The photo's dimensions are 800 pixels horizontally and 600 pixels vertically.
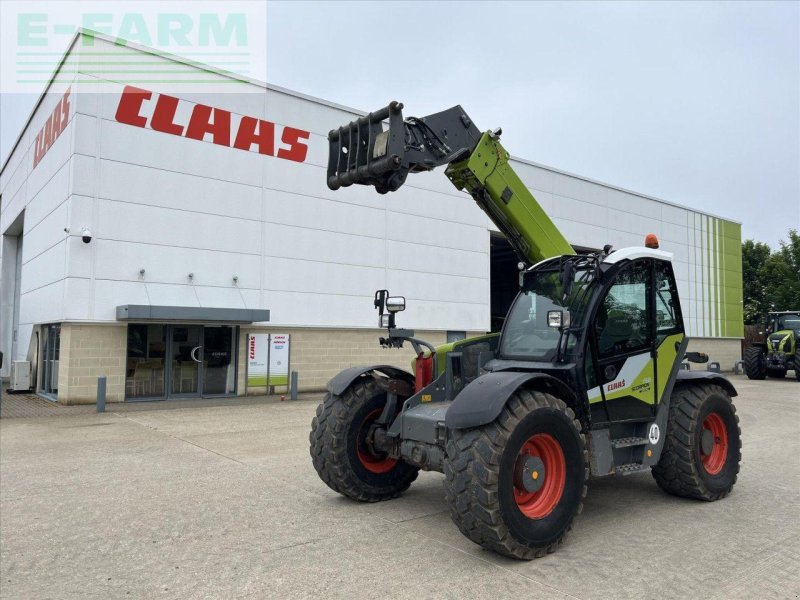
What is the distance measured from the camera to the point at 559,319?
4.54 meters

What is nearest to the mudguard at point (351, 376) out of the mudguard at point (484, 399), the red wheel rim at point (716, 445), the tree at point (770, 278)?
the mudguard at point (484, 399)

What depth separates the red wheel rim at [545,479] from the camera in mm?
4258

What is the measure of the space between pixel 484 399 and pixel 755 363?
23.0 m

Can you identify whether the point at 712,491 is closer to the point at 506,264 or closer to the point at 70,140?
the point at 70,140

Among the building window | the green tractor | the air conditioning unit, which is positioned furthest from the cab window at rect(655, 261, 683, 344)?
the green tractor

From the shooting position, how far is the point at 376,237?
1923 cm

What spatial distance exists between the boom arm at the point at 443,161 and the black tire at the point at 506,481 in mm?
1951

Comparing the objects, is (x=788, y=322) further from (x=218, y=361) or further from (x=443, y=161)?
(x=443, y=161)

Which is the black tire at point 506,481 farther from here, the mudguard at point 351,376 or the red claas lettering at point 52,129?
the red claas lettering at point 52,129

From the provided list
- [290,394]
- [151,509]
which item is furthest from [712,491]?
[290,394]

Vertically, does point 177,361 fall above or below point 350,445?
above

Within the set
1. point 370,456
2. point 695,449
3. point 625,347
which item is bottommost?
point 370,456

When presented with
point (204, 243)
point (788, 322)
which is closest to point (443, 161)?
point (204, 243)

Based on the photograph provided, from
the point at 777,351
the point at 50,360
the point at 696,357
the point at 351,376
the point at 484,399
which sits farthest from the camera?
the point at 777,351
